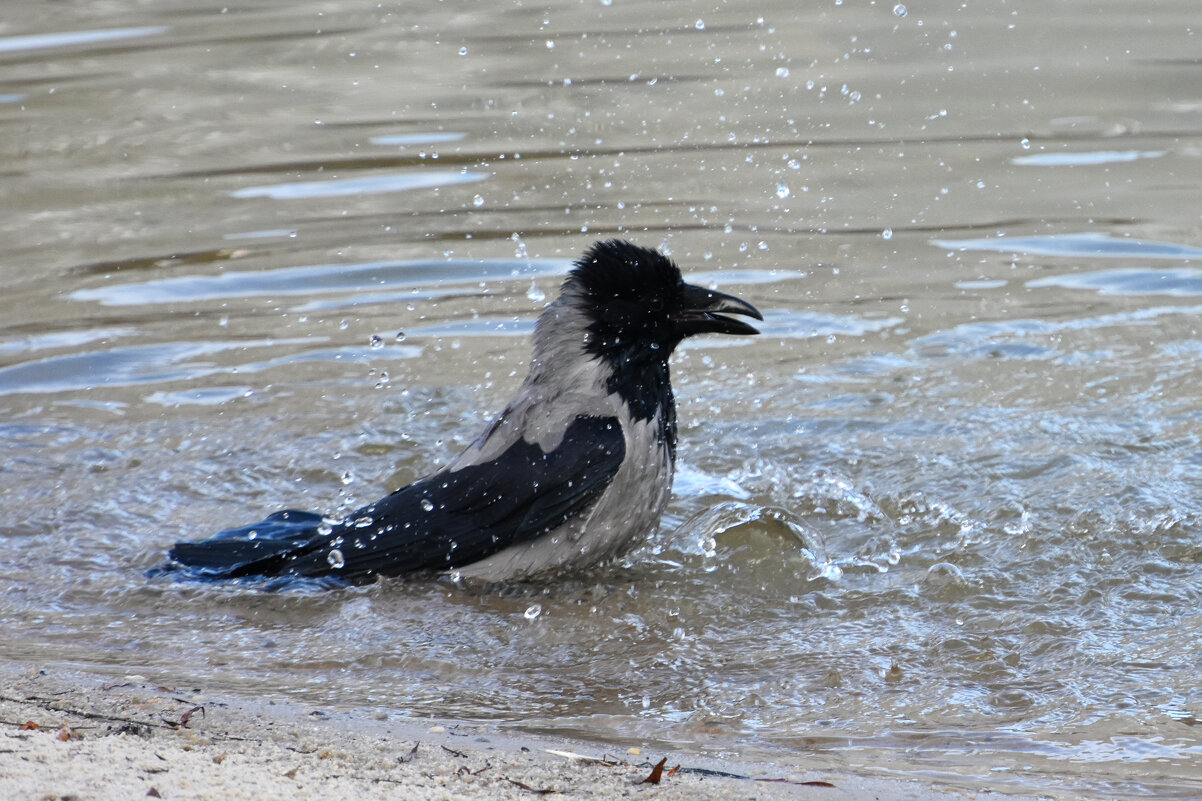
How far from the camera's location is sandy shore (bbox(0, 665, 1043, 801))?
3318 mm

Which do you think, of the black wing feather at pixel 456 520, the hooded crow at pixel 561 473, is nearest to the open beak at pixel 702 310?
the hooded crow at pixel 561 473

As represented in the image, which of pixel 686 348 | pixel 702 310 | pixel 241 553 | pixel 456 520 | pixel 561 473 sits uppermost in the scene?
pixel 702 310

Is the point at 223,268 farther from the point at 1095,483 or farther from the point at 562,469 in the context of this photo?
the point at 1095,483

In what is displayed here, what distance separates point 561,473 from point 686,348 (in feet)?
9.87

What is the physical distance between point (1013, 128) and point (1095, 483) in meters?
6.33

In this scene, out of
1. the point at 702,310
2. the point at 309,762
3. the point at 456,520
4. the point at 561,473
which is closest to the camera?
the point at 309,762

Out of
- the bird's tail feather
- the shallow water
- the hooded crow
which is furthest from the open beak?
A: the bird's tail feather

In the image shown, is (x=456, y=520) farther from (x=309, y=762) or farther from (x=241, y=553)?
(x=309, y=762)

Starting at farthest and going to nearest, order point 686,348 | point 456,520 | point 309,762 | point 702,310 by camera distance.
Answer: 1. point 686,348
2. point 702,310
3. point 456,520
4. point 309,762

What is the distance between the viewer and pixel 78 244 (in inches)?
403

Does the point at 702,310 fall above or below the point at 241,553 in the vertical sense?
above

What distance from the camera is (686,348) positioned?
27.6 feet

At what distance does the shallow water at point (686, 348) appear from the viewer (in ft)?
15.6

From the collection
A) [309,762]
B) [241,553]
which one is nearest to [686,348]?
[241,553]
